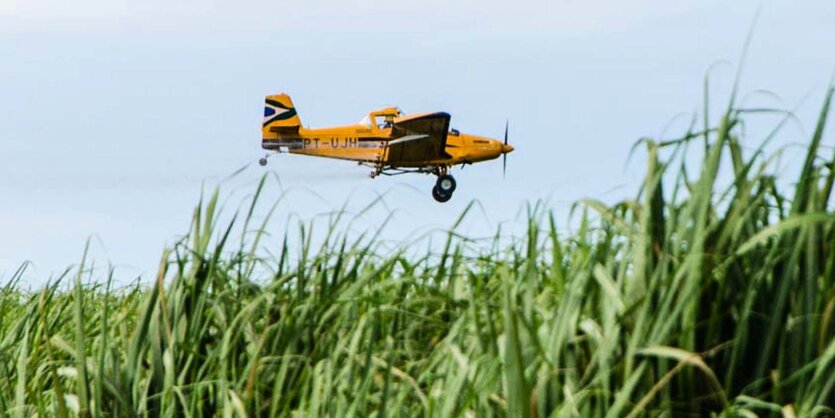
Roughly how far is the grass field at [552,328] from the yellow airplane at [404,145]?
1568 inches

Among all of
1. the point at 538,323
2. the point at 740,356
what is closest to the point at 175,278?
the point at 538,323

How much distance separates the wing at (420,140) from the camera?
48125mm

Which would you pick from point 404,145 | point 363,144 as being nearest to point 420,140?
point 404,145

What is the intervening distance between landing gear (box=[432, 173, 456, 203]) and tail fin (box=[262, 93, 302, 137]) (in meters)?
13.8

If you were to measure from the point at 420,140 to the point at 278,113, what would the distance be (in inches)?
693

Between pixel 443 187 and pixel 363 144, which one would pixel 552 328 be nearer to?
pixel 443 187

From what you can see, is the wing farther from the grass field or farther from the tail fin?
the grass field

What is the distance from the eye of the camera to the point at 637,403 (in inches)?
119

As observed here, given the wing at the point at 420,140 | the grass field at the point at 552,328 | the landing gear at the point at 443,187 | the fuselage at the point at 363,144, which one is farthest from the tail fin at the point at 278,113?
the grass field at the point at 552,328

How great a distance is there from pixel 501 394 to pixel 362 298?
29.1 inches

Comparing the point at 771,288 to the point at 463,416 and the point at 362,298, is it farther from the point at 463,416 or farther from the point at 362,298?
the point at 362,298

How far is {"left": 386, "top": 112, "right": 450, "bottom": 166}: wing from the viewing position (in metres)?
48.1

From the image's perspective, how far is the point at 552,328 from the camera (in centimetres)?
313

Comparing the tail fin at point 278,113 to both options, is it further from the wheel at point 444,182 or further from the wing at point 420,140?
the wheel at point 444,182
